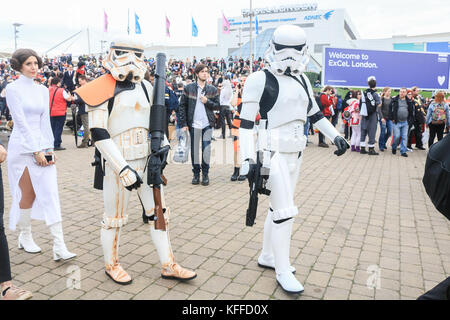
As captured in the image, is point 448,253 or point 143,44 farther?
point 448,253

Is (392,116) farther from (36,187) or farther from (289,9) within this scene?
(289,9)

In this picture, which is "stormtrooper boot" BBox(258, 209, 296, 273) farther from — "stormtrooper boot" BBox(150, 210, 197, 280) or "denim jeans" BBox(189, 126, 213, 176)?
"denim jeans" BBox(189, 126, 213, 176)

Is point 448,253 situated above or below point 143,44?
below

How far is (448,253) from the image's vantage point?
411 cm

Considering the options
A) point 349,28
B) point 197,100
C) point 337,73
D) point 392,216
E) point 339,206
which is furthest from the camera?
point 349,28

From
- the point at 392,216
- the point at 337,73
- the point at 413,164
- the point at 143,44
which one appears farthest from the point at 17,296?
the point at 337,73

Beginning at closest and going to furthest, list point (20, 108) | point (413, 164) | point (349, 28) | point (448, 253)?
point (20, 108), point (448, 253), point (413, 164), point (349, 28)

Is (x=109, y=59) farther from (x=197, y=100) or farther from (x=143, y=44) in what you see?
(x=197, y=100)

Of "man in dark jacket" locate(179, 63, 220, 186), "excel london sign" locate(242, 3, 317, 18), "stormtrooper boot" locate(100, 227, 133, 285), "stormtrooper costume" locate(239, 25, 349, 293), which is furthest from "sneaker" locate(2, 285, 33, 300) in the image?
"excel london sign" locate(242, 3, 317, 18)

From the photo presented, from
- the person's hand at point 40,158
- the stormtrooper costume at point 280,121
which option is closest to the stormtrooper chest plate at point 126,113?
the stormtrooper costume at point 280,121

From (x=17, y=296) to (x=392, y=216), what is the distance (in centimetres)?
474

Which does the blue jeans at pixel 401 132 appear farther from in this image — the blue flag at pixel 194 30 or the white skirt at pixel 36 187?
the blue flag at pixel 194 30

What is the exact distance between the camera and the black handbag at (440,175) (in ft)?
5.70
